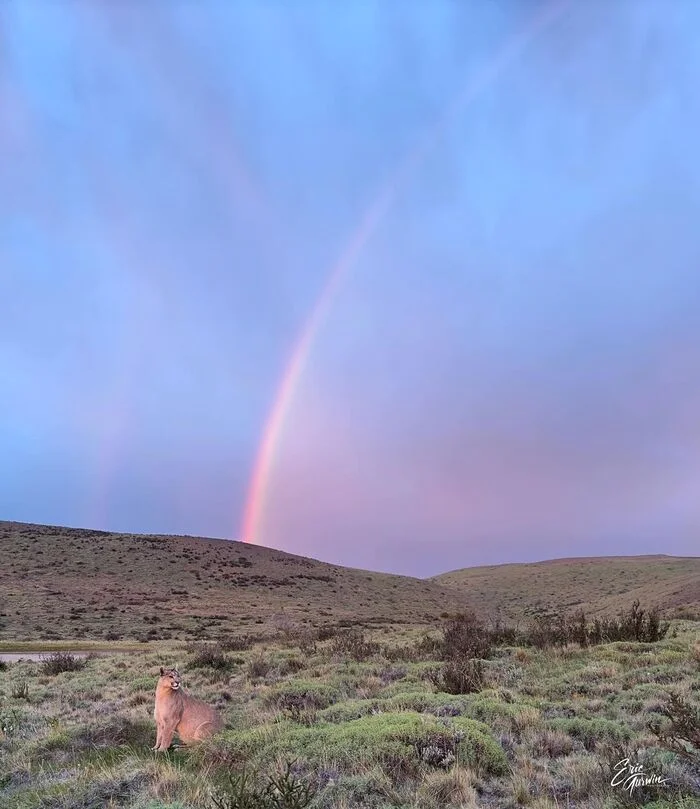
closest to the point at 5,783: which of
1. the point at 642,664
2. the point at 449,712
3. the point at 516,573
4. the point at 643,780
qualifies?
the point at 449,712

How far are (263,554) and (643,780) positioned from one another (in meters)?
92.0

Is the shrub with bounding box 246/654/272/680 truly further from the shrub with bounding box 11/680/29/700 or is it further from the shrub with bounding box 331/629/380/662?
the shrub with bounding box 11/680/29/700

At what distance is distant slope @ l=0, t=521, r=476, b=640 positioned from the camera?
4328cm

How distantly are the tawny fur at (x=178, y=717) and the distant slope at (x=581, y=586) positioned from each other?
4291 cm

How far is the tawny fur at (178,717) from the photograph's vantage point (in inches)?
279

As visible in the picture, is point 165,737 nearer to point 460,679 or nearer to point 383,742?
point 383,742

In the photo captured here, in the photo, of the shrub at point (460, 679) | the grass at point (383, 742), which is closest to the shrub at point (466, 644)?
the grass at point (383, 742)

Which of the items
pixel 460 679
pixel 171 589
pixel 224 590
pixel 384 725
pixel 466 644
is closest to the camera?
pixel 384 725

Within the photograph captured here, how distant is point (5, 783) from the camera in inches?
259

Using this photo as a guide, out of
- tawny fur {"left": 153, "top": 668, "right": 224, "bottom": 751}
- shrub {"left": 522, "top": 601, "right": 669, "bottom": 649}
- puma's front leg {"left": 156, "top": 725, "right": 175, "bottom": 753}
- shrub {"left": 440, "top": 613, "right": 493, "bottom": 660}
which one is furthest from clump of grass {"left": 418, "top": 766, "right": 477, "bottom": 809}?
shrub {"left": 522, "top": 601, "right": 669, "bottom": 649}

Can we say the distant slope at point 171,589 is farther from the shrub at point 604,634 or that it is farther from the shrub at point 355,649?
the shrub at point 604,634

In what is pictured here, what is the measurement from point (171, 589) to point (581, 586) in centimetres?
5389
